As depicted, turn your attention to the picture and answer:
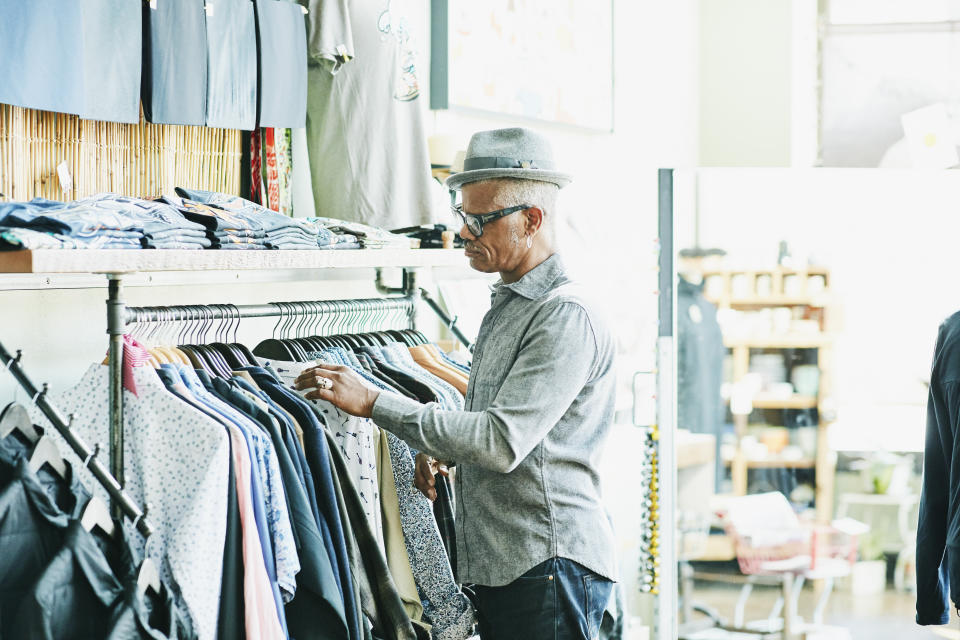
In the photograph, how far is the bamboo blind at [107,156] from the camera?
2191 mm

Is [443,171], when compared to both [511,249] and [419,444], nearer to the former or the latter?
[511,249]

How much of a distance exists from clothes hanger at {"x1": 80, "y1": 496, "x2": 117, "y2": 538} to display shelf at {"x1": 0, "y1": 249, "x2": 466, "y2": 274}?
41 cm

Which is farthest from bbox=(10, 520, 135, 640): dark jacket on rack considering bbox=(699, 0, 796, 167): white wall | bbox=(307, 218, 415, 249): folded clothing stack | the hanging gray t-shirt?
bbox=(699, 0, 796, 167): white wall

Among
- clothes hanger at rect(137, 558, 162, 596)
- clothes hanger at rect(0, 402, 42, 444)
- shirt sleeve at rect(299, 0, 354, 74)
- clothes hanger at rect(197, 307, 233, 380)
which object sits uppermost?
shirt sleeve at rect(299, 0, 354, 74)

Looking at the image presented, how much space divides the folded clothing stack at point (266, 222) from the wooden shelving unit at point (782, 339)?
2.64m

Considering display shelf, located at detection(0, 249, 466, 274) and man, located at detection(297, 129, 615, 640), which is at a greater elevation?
display shelf, located at detection(0, 249, 466, 274)

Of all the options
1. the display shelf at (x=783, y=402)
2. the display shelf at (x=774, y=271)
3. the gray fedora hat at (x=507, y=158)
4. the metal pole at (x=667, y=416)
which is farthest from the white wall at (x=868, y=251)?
the gray fedora hat at (x=507, y=158)

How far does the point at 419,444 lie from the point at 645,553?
2.59m

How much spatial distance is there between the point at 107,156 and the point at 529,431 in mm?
1184

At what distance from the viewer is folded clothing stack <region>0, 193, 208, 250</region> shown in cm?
168

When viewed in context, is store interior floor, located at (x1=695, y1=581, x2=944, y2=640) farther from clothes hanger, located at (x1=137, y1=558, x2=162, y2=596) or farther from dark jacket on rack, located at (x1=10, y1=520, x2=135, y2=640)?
dark jacket on rack, located at (x1=10, y1=520, x2=135, y2=640)

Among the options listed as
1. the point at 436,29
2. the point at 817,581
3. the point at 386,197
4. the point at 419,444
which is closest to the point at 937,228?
the point at 817,581

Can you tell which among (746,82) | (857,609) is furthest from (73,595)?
(746,82)

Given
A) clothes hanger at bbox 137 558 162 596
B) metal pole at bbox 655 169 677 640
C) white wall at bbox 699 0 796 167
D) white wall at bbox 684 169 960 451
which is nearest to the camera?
clothes hanger at bbox 137 558 162 596
